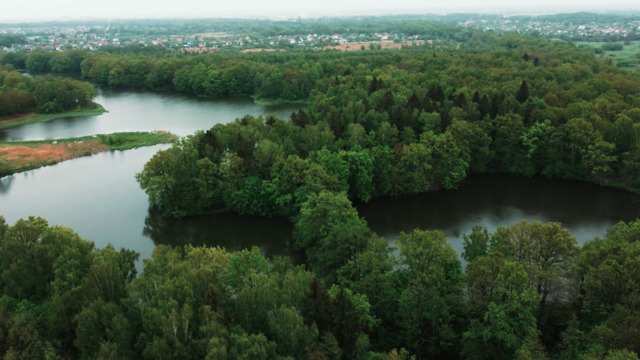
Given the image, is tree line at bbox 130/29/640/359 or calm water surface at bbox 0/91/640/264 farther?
calm water surface at bbox 0/91/640/264

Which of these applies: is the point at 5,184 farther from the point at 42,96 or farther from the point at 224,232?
the point at 42,96

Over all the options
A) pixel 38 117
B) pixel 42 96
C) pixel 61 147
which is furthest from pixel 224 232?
pixel 42 96

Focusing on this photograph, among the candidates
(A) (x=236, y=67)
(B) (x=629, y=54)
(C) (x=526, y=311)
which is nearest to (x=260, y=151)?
(C) (x=526, y=311)

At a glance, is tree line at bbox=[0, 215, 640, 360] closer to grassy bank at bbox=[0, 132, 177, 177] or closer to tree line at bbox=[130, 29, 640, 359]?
tree line at bbox=[130, 29, 640, 359]

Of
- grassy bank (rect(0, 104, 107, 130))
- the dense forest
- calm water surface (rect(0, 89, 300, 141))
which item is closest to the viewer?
the dense forest

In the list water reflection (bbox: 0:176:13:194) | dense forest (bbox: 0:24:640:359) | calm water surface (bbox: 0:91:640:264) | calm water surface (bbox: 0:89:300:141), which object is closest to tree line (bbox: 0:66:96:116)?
calm water surface (bbox: 0:89:300:141)

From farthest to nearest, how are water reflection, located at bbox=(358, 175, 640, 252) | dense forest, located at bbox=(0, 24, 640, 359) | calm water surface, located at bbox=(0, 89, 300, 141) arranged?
1. calm water surface, located at bbox=(0, 89, 300, 141)
2. water reflection, located at bbox=(358, 175, 640, 252)
3. dense forest, located at bbox=(0, 24, 640, 359)
